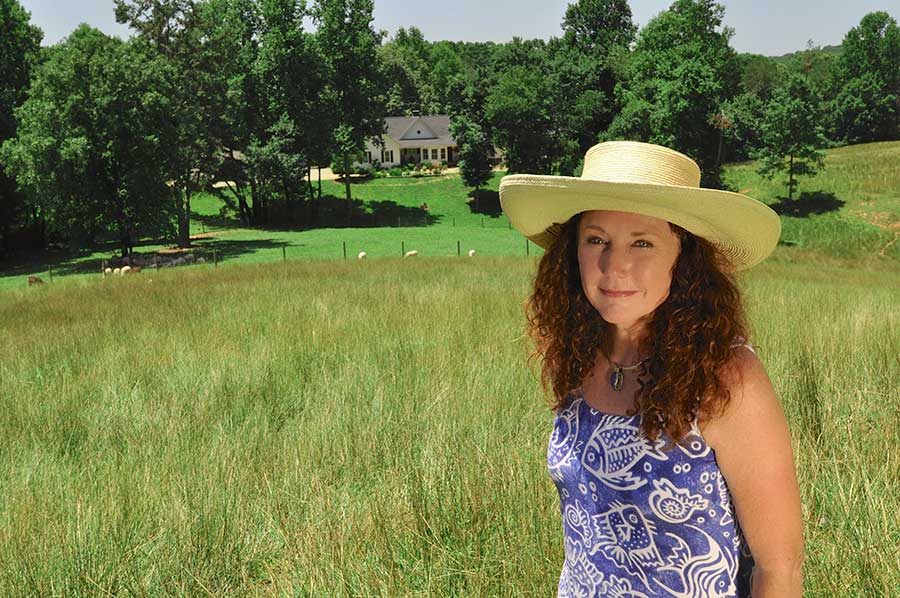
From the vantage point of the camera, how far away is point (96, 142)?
27625mm

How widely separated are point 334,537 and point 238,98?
3786 centimetres

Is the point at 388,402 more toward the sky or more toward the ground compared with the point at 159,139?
more toward the ground

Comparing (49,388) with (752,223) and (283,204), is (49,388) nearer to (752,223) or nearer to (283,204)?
(752,223)

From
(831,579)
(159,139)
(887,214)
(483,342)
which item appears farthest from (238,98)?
(831,579)

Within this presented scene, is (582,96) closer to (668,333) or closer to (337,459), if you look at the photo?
(337,459)

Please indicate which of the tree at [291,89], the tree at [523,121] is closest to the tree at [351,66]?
the tree at [291,89]

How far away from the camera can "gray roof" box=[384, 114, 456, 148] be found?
7381cm

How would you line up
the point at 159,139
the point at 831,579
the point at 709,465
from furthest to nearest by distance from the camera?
the point at 159,139 → the point at 831,579 → the point at 709,465

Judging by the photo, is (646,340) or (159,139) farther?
(159,139)

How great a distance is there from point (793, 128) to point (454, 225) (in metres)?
20.9

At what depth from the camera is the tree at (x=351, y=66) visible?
44562mm

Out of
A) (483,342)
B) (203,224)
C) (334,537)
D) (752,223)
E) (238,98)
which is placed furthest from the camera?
(203,224)

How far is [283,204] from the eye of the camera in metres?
47.4

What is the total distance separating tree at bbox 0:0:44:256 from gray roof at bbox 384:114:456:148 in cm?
3957
